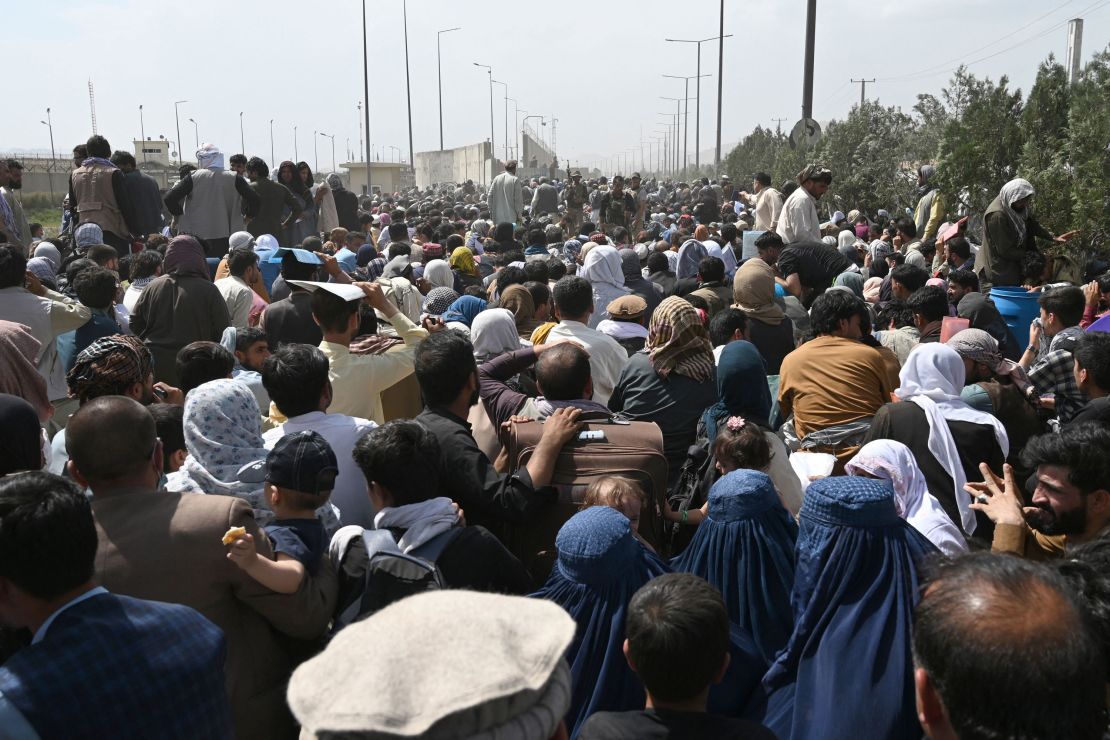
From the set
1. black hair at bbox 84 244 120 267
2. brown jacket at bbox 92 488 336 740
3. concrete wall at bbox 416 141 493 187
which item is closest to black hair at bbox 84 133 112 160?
black hair at bbox 84 244 120 267

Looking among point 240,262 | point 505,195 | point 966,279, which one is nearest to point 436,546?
point 240,262

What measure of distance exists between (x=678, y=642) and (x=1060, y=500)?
5.99ft

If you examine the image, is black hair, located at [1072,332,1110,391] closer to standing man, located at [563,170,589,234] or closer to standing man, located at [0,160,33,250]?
standing man, located at [0,160,33,250]

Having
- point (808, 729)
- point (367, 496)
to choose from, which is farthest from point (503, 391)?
point (808, 729)

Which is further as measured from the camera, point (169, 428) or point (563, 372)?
point (563, 372)

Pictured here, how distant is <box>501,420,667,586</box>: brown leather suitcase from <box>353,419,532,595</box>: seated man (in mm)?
569

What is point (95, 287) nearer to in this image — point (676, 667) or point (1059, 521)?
point (676, 667)

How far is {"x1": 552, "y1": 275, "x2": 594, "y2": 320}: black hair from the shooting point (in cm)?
597

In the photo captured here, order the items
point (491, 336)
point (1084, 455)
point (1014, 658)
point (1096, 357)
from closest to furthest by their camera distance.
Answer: point (1014, 658) → point (1084, 455) → point (1096, 357) → point (491, 336)

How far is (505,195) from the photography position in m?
18.3

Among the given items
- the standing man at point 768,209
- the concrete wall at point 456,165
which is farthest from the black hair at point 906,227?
the concrete wall at point 456,165

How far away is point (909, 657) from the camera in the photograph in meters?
2.65

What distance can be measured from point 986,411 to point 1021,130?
925 centimetres

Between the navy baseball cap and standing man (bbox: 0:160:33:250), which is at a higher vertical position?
standing man (bbox: 0:160:33:250)
